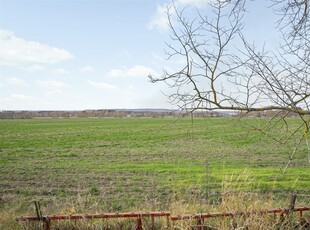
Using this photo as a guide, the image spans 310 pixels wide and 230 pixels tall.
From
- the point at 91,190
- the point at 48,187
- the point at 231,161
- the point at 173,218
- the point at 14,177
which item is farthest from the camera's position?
the point at 231,161

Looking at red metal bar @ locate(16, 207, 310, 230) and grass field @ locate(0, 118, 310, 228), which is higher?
red metal bar @ locate(16, 207, 310, 230)

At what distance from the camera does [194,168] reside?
13938mm

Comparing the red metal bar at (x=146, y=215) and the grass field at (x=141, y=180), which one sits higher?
the red metal bar at (x=146, y=215)

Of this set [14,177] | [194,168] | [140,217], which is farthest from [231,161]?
[140,217]

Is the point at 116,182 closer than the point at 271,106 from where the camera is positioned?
No

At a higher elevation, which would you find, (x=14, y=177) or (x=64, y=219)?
(x=64, y=219)

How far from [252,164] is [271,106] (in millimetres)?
12146

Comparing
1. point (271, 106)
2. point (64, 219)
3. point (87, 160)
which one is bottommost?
point (87, 160)

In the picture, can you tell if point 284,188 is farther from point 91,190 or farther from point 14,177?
point 14,177

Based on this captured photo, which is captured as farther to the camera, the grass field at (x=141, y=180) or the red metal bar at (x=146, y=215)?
the grass field at (x=141, y=180)

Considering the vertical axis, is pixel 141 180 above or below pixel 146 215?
below

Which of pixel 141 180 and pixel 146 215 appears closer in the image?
pixel 146 215

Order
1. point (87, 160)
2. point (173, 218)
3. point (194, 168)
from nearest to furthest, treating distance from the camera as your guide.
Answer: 1. point (173, 218)
2. point (194, 168)
3. point (87, 160)

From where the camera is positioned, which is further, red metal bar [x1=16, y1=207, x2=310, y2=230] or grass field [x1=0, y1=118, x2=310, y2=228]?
Result: grass field [x1=0, y1=118, x2=310, y2=228]
